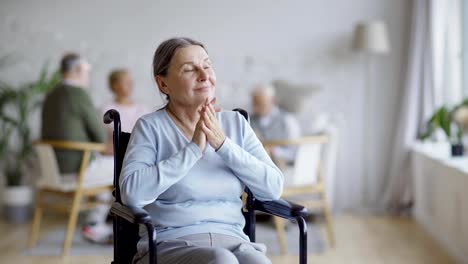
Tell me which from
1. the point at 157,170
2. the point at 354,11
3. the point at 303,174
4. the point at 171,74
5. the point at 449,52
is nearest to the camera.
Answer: the point at 157,170

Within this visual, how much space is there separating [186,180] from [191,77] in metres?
0.32

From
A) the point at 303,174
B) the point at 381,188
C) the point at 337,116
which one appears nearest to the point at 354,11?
the point at 337,116

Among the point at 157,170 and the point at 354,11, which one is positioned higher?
the point at 354,11

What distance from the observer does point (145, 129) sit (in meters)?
2.34

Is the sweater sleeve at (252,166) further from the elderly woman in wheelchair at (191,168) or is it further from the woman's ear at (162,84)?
the woman's ear at (162,84)

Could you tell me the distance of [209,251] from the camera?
7.00ft

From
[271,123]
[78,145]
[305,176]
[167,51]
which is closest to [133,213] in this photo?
[167,51]

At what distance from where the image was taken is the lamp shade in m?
5.73

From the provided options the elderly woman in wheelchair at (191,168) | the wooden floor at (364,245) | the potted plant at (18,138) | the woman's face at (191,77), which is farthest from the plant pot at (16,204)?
the woman's face at (191,77)

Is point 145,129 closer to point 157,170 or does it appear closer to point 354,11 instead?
point 157,170

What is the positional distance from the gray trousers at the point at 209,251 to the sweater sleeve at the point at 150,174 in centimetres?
16

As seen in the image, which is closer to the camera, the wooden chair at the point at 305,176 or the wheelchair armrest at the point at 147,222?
the wheelchair armrest at the point at 147,222

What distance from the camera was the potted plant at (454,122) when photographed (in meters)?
4.52

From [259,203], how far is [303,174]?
2.35 meters
